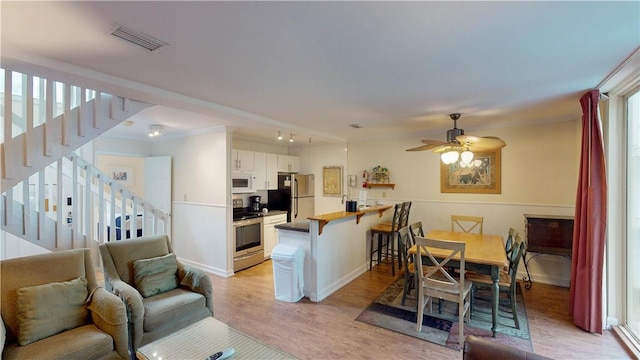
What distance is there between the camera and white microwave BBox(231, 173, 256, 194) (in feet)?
16.2

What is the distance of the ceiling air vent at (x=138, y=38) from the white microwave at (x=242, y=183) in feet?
9.87

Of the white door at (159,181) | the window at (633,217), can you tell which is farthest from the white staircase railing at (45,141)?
the window at (633,217)

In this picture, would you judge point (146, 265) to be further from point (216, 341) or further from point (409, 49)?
point (409, 49)

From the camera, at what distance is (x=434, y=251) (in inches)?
120

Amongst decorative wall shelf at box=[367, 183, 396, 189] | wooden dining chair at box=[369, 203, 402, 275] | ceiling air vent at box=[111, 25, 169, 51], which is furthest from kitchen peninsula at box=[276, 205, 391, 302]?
ceiling air vent at box=[111, 25, 169, 51]

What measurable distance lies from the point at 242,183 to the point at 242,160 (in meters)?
0.41

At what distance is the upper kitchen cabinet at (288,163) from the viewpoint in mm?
6088

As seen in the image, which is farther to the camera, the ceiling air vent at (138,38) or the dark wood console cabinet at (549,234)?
the dark wood console cabinet at (549,234)

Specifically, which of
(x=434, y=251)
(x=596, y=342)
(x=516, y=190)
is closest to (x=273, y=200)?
(x=434, y=251)

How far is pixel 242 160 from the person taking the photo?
199 inches

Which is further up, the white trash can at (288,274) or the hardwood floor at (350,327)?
the white trash can at (288,274)

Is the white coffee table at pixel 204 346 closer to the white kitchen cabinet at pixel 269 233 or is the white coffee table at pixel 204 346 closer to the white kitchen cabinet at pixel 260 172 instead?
the white kitchen cabinet at pixel 269 233

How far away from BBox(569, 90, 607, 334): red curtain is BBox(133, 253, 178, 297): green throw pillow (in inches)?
164

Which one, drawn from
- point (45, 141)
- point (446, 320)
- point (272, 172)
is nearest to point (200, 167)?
point (272, 172)
